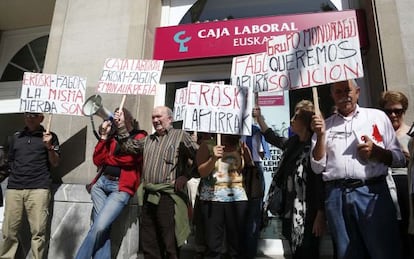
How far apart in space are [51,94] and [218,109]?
7.35 ft

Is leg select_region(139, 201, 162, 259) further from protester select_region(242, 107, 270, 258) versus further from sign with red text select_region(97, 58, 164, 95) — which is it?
sign with red text select_region(97, 58, 164, 95)

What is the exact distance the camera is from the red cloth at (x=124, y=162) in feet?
11.5

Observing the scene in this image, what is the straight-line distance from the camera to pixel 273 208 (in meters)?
2.91

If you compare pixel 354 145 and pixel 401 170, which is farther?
pixel 401 170

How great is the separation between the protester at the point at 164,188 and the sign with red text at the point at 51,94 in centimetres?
104

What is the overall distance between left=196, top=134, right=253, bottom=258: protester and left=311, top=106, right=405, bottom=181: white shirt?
83 centimetres

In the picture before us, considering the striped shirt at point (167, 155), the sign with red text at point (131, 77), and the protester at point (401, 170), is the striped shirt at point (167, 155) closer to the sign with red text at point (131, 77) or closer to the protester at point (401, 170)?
the sign with red text at point (131, 77)

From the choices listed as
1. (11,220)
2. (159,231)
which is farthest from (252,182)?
(11,220)

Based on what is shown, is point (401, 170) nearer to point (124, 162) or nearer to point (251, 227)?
point (251, 227)

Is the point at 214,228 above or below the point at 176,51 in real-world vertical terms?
below

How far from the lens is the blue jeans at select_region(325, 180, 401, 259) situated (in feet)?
7.09

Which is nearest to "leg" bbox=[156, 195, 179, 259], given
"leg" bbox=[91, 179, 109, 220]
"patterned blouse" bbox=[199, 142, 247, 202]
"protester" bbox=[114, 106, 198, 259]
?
"protester" bbox=[114, 106, 198, 259]

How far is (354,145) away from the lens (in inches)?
91.7

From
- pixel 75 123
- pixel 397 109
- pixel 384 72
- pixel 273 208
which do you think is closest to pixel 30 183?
pixel 75 123
